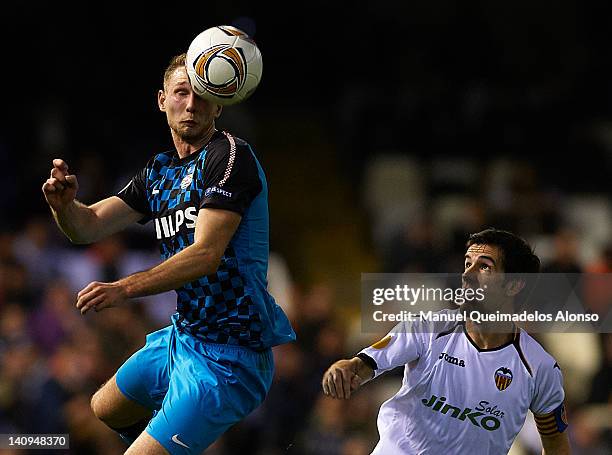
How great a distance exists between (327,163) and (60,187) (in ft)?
28.1

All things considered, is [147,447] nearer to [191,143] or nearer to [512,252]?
[191,143]

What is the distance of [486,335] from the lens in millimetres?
5434

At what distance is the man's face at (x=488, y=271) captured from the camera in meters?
5.45

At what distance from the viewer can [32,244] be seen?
9930 millimetres

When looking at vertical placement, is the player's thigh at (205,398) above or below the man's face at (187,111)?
below

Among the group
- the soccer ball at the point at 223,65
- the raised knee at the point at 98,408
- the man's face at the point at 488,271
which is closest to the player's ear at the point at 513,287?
the man's face at the point at 488,271

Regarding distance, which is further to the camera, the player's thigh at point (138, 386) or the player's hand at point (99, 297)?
the player's thigh at point (138, 386)

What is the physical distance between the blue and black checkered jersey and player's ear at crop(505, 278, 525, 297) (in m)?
1.04

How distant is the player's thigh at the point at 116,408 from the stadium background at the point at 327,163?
2.42 metres

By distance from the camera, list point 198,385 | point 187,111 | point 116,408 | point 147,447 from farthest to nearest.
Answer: point 116,408
point 187,111
point 198,385
point 147,447

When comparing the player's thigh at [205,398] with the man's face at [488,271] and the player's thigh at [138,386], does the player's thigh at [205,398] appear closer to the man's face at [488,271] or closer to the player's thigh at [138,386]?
the player's thigh at [138,386]

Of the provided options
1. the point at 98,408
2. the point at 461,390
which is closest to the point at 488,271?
the point at 461,390

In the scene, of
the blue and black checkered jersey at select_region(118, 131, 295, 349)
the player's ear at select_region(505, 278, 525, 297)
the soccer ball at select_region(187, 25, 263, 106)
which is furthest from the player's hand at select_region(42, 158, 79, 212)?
the player's ear at select_region(505, 278, 525, 297)

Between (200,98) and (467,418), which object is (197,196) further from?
(467,418)
